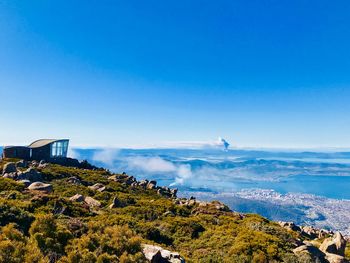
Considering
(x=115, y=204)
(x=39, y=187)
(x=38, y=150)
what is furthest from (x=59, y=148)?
(x=115, y=204)

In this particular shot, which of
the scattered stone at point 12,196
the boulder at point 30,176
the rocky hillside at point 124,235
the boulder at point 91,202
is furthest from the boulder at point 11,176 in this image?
the scattered stone at point 12,196

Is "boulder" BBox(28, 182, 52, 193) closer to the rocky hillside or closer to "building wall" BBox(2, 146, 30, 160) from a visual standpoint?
the rocky hillside

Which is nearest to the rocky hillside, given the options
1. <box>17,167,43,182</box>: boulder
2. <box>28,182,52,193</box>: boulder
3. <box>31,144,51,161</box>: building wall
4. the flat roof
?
<box>28,182,52,193</box>: boulder

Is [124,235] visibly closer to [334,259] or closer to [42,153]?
[334,259]

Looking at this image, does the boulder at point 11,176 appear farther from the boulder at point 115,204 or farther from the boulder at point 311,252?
the boulder at point 311,252

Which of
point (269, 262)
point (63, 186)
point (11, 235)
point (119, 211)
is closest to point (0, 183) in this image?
point (63, 186)

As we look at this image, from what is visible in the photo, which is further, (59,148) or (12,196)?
(59,148)
